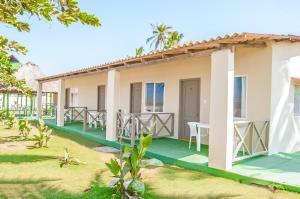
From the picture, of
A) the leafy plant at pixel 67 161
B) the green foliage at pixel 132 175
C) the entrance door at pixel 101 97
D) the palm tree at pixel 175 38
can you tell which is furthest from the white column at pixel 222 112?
the palm tree at pixel 175 38

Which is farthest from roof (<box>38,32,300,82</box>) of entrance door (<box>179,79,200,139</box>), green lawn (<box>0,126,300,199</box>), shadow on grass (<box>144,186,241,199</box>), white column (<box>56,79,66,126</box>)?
white column (<box>56,79,66,126</box>)

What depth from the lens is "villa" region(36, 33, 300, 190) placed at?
276 inches

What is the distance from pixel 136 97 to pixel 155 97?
1.66 m

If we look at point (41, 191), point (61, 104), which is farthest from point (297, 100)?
point (61, 104)

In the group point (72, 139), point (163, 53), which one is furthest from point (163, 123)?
point (72, 139)

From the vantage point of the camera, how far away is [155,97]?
1256 centimetres

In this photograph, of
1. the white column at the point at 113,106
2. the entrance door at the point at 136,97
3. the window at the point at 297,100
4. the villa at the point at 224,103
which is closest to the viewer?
the villa at the point at 224,103

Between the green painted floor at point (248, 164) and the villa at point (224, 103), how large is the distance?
0.02 meters

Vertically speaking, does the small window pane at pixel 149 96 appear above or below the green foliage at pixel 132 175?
above

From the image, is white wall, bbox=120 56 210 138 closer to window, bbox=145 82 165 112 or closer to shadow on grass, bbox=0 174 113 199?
window, bbox=145 82 165 112

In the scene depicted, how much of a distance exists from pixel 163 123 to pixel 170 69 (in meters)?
2.26

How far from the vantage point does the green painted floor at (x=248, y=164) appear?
20.7ft

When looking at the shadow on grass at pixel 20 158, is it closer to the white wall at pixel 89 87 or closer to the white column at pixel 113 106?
the white column at pixel 113 106

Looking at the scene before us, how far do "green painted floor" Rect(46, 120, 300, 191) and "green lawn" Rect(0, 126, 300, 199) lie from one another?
0.89 feet
